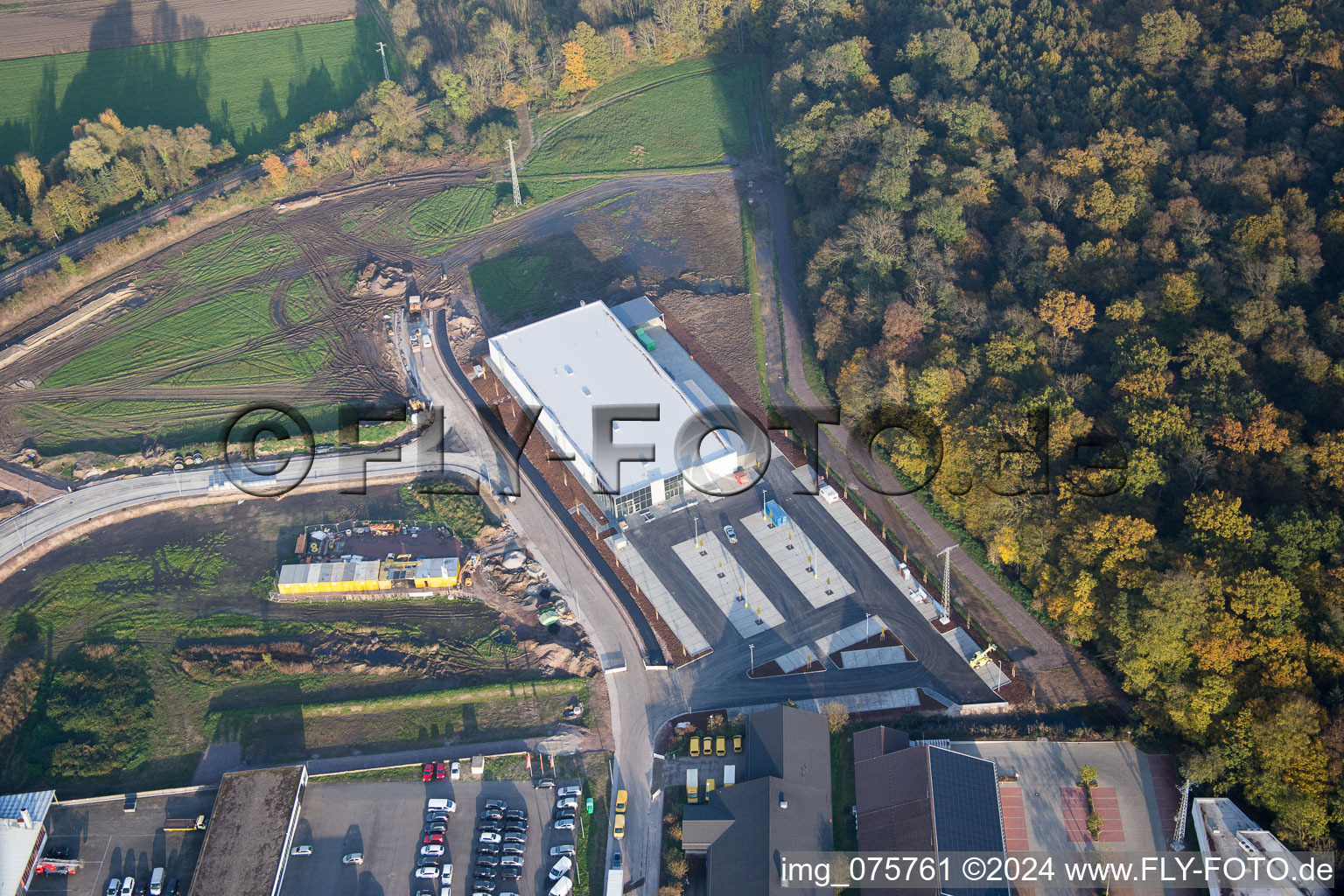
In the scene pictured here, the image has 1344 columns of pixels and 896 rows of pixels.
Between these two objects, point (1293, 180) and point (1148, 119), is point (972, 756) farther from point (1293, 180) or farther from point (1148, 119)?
point (1148, 119)

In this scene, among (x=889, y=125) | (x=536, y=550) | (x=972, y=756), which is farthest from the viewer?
(x=889, y=125)

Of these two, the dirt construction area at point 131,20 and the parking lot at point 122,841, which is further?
the dirt construction area at point 131,20

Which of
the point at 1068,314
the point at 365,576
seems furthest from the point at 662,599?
the point at 1068,314

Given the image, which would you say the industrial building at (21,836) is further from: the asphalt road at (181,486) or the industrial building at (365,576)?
the asphalt road at (181,486)

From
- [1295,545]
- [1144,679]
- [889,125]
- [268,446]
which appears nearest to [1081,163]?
[889,125]

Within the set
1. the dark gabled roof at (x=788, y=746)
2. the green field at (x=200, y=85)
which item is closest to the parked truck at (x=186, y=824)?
the dark gabled roof at (x=788, y=746)
